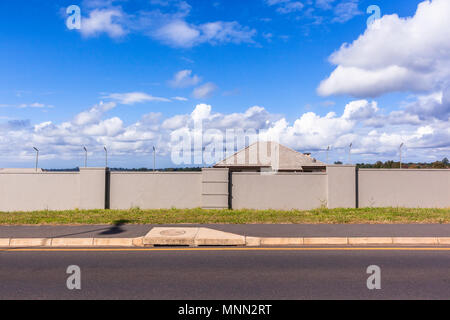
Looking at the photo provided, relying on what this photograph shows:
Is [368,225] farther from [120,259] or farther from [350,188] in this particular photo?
[120,259]

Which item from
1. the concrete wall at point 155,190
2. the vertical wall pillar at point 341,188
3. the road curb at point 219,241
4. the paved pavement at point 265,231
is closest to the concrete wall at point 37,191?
the concrete wall at point 155,190

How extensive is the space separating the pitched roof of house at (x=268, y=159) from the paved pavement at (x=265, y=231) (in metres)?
12.3

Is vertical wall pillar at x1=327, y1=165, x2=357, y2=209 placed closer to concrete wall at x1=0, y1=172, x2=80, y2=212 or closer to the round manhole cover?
the round manhole cover

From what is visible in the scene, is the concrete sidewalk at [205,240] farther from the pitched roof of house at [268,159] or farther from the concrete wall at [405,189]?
the pitched roof of house at [268,159]

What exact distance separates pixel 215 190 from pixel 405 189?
7.85 metres

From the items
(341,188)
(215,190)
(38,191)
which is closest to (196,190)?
(215,190)

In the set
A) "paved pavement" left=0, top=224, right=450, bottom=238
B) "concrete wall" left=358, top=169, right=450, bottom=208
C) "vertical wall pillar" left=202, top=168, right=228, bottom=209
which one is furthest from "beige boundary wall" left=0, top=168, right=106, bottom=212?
"concrete wall" left=358, top=169, right=450, bottom=208

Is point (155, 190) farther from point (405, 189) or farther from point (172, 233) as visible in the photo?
point (405, 189)

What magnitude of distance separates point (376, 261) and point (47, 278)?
611cm

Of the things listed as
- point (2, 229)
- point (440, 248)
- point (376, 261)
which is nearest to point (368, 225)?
point (440, 248)

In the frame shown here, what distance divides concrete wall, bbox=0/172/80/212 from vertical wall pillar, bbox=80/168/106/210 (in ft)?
1.29

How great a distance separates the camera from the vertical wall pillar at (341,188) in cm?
1428
